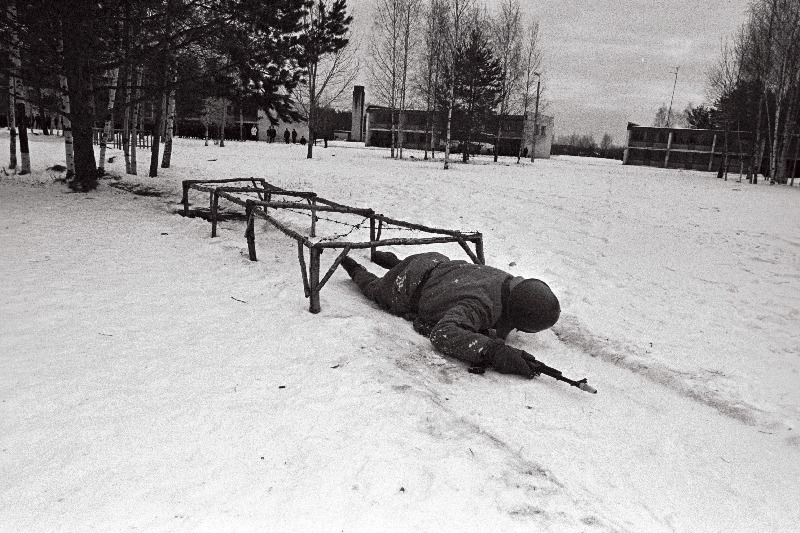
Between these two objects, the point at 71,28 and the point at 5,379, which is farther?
the point at 71,28

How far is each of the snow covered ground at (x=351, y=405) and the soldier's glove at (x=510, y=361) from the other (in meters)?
0.10

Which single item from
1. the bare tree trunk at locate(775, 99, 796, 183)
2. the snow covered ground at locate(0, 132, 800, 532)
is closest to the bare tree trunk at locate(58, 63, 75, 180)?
the snow covered ground at locate(0, 132, 800, 532)

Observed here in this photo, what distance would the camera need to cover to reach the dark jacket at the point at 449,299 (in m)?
3.88

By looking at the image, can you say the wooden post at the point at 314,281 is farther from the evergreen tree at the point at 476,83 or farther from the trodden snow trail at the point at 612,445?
the evergreen tree at the point at 476,83

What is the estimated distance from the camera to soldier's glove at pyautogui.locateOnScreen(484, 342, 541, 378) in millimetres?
3740

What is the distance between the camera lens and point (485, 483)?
2443 millimetres

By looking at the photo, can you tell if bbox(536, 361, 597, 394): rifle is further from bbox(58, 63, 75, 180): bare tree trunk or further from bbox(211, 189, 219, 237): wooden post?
bbox(58, 63, 75, 180): bare tree trunk

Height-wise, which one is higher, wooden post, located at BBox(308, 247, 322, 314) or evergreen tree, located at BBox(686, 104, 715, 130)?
evergreen tree, located at BBox(686, 104, 715, 130)

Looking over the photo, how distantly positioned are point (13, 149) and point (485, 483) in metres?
15.7

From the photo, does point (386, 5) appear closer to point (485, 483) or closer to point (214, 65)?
point (214, 65)

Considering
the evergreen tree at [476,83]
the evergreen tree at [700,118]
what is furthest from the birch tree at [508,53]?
the evergreen tree at [700,118]

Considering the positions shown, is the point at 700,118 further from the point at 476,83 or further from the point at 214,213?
the point at 214,213

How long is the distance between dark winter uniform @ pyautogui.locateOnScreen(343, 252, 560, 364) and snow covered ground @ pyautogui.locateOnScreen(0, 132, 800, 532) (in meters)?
0.20

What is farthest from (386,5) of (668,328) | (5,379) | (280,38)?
(5,379)
